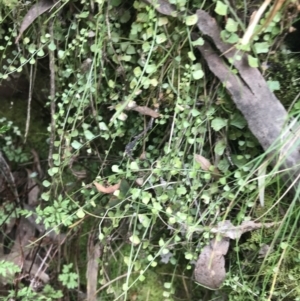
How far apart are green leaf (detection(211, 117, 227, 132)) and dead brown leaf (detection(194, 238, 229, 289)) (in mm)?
337

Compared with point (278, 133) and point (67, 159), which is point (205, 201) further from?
point (67, 159)

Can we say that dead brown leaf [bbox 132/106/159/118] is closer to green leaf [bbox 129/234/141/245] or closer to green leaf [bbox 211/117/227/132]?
green leaf [bbox 211/117/227/132]

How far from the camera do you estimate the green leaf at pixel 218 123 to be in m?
1.35

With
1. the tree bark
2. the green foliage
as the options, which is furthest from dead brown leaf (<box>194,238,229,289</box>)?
the tree bark

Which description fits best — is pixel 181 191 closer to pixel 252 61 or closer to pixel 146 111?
pixel 146 111

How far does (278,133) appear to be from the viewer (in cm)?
129

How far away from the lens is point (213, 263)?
139cm

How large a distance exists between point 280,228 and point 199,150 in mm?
328

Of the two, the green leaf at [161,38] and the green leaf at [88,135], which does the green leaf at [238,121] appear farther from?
the green leaf at [88,135]

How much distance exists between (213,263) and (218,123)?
0.42 m

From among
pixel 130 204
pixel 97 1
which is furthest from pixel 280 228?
pixel 97 1

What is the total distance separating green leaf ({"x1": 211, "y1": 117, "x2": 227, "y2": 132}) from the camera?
135 cm

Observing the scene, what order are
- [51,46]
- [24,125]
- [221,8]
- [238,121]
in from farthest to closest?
1. [24,125]
2. [51,46]
3. [238,121]
4. [221,8]

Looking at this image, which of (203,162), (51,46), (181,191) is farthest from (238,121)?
(51,46)
